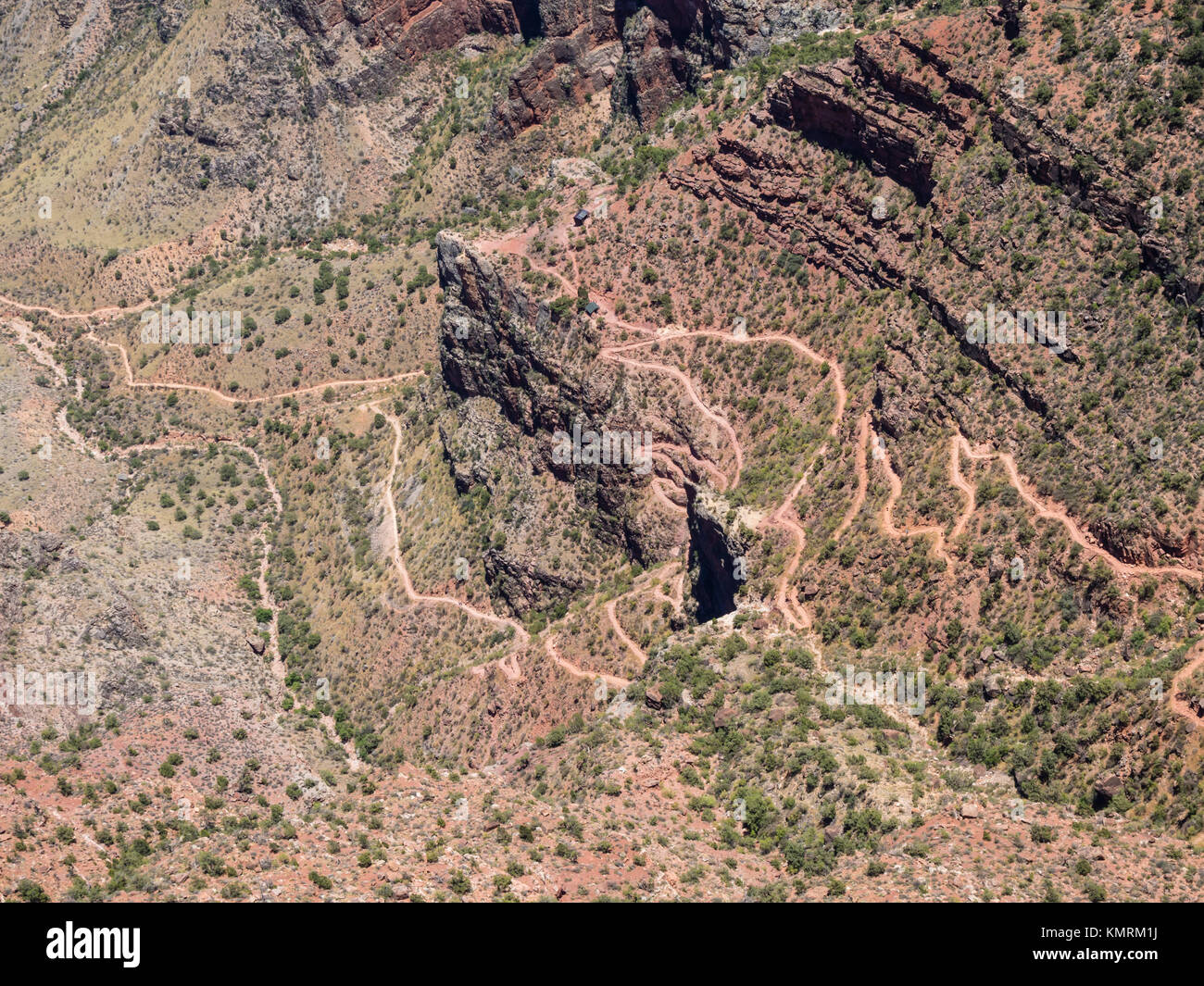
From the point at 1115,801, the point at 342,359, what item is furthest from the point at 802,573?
the point at 342,359

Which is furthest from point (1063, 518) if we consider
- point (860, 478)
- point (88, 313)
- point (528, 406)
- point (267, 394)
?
point (88, 313)

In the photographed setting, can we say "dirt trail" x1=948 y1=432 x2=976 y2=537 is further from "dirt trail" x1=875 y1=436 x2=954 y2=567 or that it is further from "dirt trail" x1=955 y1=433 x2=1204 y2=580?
"dirt trail" x1=875 y1=436 x2=954 y2=567

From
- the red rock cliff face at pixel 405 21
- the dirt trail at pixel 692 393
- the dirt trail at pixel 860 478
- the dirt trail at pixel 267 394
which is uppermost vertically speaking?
the red rock cliff face at pixel 405 21

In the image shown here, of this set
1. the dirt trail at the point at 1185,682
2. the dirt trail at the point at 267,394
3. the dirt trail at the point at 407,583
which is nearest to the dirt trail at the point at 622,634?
the dirt trail at the point at 407,583

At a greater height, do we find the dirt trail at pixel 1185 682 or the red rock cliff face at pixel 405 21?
the red rock cliff face at pixel 405 21

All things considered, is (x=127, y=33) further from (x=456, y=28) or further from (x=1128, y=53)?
(x=1128, y=53)

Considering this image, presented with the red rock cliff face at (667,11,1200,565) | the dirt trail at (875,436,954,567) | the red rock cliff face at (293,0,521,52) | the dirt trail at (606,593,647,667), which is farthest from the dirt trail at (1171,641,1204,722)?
the red rock cliff face at (293,0,521,52)

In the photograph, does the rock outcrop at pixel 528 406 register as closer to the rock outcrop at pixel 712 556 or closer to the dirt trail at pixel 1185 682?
the rock outcrop at pixel 712 556

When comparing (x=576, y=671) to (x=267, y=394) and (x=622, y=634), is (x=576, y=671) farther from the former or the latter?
(x=267, y=394)

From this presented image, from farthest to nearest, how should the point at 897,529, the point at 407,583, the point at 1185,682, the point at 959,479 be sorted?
the point at 407,583 → the point at 897,529 → the point at 959,479 → the point at 1185,682

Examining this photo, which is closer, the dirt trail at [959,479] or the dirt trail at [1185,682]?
the dirt trail at [1185,682]
